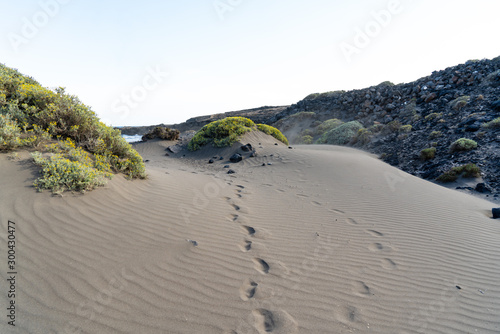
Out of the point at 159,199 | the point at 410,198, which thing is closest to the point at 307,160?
the point at 410,198

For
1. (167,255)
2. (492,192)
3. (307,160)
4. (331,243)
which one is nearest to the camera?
(167,255)

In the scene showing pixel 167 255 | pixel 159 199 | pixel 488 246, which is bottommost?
pixel 488 246

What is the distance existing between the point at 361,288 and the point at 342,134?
17.5 metres

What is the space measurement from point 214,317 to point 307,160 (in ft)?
25.5

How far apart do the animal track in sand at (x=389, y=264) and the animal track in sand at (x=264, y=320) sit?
6.32 ft

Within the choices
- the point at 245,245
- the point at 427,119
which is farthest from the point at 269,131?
the point at 245,245

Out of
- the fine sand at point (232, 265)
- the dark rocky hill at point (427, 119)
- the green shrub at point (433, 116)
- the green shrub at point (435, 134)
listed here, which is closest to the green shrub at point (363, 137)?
the dark rocky hill at point (427, 119)

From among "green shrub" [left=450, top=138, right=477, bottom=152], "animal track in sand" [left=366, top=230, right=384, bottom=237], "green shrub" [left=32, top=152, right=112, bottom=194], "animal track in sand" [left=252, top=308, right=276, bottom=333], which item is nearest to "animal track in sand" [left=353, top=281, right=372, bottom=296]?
"animal track in sand" [left=252, top=308, right=276, bottom=333]

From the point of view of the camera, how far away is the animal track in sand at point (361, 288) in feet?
8.95

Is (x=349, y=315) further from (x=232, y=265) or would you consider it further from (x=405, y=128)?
(x=405, y=128)

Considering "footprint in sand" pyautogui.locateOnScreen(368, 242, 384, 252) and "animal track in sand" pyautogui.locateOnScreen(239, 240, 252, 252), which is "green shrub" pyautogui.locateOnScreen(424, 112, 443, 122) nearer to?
"footprint in sand" pyautogui.locateOnScreen(368, 242, 384, 252)

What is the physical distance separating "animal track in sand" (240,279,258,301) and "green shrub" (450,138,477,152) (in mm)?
11664

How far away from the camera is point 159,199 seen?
175 inches

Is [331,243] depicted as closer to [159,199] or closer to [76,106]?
[159,199]
